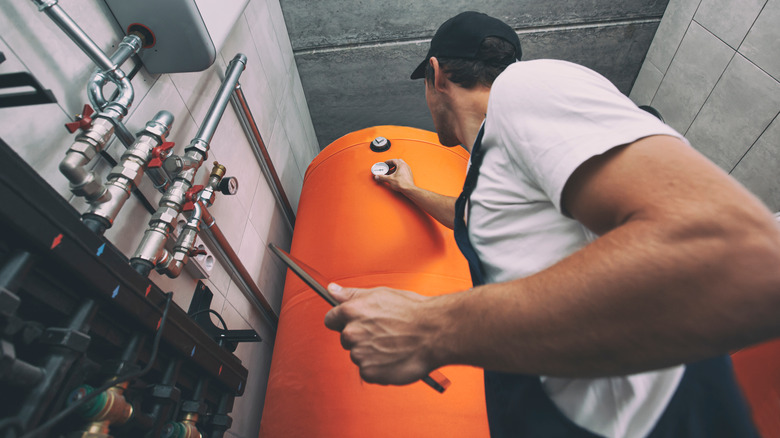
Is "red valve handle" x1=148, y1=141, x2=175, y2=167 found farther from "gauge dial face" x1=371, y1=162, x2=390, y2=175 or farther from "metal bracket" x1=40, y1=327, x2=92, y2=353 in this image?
"gauge dial face" x1=371, y1=162, x2=390, y2=175

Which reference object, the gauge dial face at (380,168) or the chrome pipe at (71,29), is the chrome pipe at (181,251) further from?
the gauge dial face at (380,168)

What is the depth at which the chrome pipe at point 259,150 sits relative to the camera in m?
1.18

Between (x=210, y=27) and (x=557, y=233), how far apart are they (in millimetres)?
771

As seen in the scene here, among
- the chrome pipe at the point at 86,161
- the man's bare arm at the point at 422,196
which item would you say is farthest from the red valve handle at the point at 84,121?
the man's bare arm at the point at 422,196

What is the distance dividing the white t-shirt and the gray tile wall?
4.97ft

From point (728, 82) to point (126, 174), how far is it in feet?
6.93

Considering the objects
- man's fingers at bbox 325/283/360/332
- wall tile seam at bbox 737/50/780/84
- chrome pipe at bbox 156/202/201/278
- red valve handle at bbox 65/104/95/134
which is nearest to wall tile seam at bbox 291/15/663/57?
wall tile seam at bbox 737/50/780/84

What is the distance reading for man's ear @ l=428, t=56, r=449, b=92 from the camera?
95 centimetres

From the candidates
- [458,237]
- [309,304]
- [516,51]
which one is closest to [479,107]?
[516,51]

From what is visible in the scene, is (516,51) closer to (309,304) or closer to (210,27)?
(210,27)

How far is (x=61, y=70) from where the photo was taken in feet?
2.03

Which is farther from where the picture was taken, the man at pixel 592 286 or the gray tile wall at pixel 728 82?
the gray tile wall at pixel 728 82

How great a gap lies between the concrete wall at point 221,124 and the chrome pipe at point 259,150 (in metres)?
0.03

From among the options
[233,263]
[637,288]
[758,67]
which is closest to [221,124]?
[233,263]
